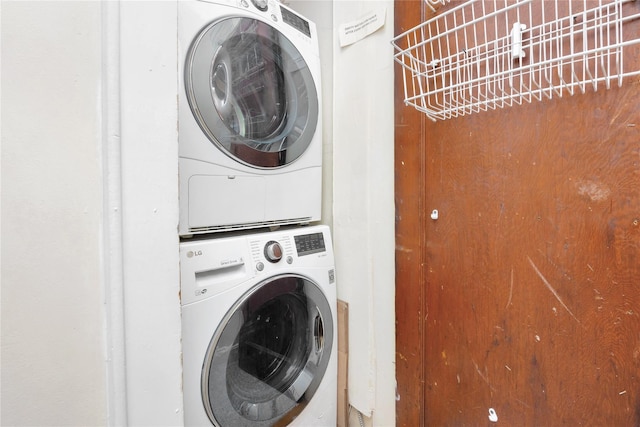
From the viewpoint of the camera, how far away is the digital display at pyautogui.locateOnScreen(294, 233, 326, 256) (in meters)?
1.11

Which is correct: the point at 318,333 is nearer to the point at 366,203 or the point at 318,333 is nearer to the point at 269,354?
the point at 269,354

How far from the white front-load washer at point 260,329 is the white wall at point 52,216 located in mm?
227

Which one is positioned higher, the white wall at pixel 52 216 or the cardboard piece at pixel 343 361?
the white wall at pixel 52 216

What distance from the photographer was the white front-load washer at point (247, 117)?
873 mm

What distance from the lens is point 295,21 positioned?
1.17 meters

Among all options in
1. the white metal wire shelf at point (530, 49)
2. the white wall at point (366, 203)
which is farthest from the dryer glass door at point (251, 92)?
the white metal wire shelf at point (530, 49)

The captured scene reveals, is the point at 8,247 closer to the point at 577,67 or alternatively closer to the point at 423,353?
the point at 423,353

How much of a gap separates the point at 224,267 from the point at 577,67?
39.5 inches

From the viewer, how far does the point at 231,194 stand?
971 millimetres

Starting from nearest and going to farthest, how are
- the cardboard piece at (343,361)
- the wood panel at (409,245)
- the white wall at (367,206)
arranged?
the wood panel at (409,245)
the white wall at (367,206)
the cardboard piece at (343,361)

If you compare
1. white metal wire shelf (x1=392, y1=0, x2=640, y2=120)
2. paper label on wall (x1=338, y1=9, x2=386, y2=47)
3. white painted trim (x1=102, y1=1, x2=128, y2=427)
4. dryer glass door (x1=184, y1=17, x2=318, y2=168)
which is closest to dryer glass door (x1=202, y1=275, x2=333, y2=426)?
white painted trim (x1=102, y1=1, x2=128, y2=427)

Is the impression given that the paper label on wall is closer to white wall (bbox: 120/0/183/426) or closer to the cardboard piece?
white wall (bbox: 120/0/183/426)

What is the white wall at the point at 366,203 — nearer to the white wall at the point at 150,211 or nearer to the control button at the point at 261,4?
the control button at the point at 261,4

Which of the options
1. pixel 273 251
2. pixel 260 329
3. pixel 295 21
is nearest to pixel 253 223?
pixel 273 251
